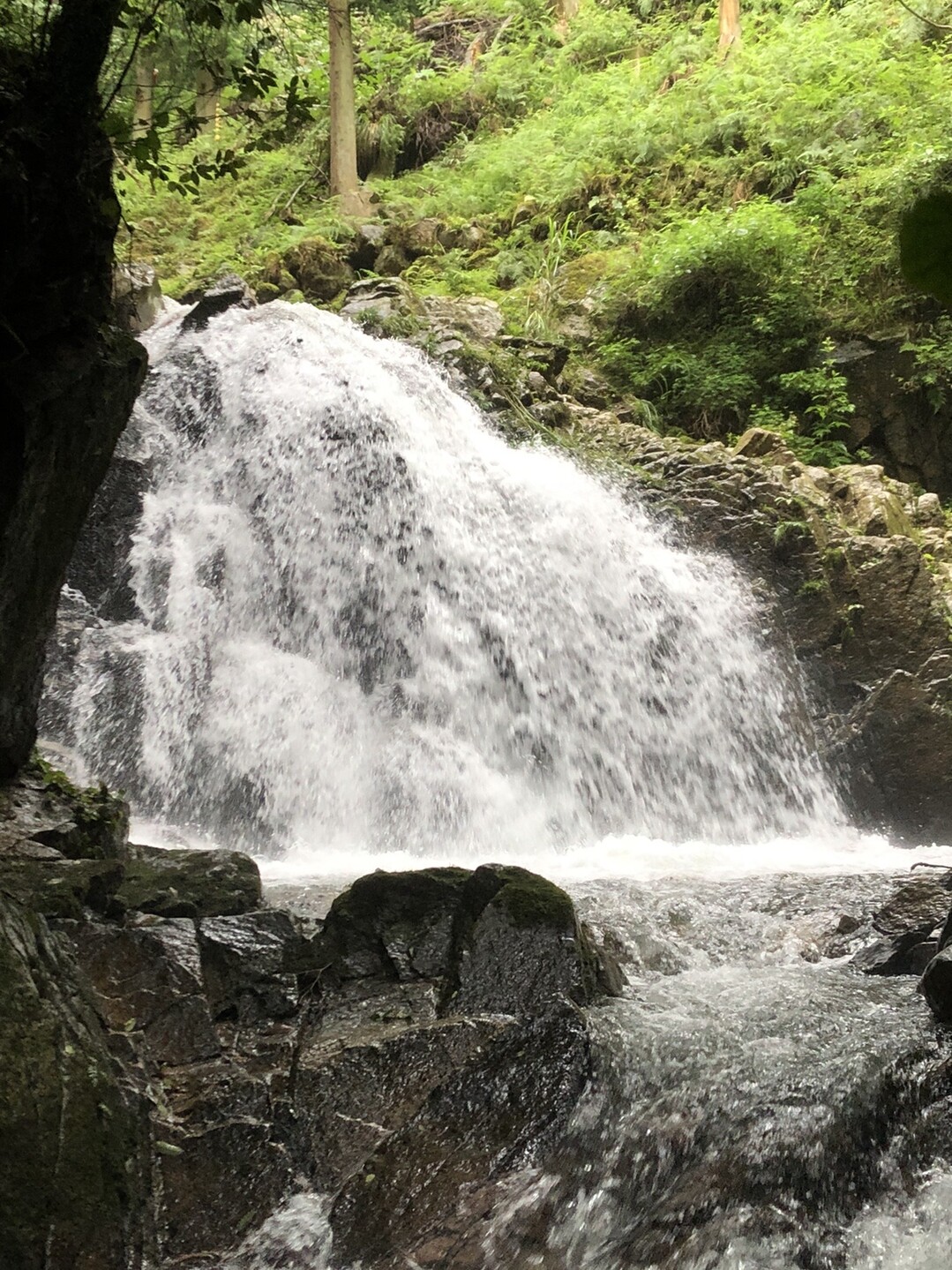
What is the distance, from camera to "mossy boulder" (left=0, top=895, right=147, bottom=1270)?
2395mm

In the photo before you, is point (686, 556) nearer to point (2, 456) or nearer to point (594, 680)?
point (594, 680)

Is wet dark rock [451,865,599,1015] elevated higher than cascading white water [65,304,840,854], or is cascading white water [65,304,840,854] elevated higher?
cascading white water [65,304,840,854]

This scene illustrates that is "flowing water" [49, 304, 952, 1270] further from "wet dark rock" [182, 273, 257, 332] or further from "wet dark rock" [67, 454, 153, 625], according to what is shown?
"wet dark rock" [182, 273, 257, 332]

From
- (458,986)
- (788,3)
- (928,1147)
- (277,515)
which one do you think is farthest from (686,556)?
(788,3)

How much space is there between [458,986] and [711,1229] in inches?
56.8

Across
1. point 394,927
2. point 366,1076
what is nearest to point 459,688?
point 394,927

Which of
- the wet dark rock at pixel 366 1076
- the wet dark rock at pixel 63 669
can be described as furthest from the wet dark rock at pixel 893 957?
the wet dark rock at pixel 63 669

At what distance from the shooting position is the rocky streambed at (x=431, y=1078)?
2.73 meters

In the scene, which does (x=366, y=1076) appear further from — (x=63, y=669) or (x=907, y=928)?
(x=63, y=669)

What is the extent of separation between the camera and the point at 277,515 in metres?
10.4

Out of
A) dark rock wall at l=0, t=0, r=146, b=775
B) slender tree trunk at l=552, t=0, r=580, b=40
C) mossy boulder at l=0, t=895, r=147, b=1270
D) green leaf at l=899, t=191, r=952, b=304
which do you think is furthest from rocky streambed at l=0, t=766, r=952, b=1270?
slender tree trunk at l=552, t=0, r=580, b=40

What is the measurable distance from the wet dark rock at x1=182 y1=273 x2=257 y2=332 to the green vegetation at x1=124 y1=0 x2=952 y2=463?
1942 mm

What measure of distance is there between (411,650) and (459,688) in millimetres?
639

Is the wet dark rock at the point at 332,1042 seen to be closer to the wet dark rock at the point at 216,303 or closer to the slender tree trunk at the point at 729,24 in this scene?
the wet dark rock at the point at 216,303
